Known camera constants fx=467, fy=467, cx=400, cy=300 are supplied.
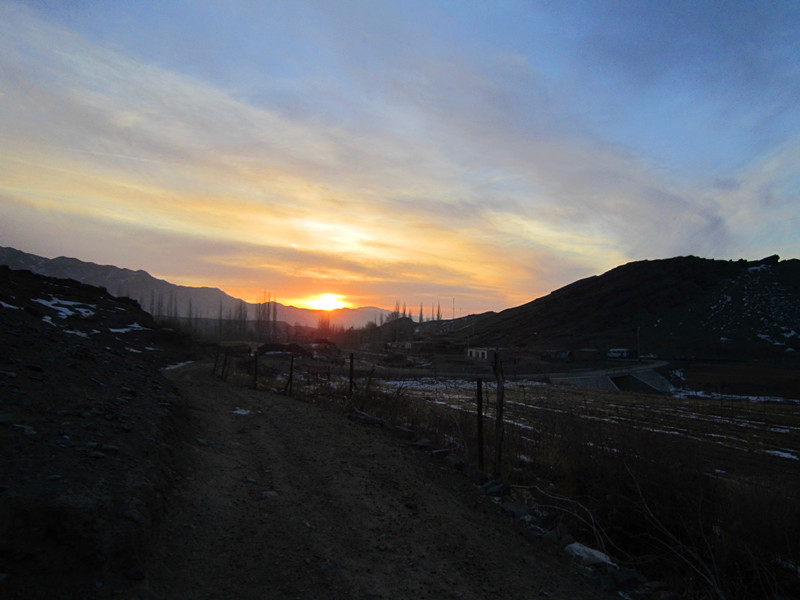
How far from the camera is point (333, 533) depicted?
5.26m

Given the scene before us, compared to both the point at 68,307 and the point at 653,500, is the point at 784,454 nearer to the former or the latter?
the point at 653,500

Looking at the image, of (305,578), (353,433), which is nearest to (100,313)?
(353,433)

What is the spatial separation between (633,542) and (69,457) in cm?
731

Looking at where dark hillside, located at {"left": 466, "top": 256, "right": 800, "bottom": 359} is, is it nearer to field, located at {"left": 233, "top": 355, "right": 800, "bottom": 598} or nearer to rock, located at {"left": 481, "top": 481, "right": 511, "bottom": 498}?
field, located at {"left": 233, "top": 355, "right": 800, "bottom": 598}

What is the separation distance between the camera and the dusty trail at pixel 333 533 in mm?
4148

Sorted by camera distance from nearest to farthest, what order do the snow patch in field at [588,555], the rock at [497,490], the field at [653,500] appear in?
the field at [653,500] → the snow patch in field at [588,555] → the rock at [497,490]

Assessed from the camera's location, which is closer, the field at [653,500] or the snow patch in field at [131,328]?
the field at [653,500]

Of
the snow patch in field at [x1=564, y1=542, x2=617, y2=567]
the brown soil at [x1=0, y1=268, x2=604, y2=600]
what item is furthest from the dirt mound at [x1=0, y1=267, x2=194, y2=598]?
the snow patch in field at [x1=564, y1=542, x2=617, y2=567]

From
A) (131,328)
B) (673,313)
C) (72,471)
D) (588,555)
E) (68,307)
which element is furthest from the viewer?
(673,313)

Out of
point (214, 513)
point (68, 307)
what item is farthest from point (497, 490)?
point (68, 307)

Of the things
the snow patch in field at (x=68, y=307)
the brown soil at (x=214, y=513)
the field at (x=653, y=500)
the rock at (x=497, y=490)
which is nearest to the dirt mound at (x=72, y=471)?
the brown soil at (x=214, y=513)

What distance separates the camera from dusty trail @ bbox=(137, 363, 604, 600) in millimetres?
4148

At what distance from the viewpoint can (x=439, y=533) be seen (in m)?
5.71

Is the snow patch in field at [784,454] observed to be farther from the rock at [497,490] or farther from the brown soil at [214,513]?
the brown soil at [214,513]
